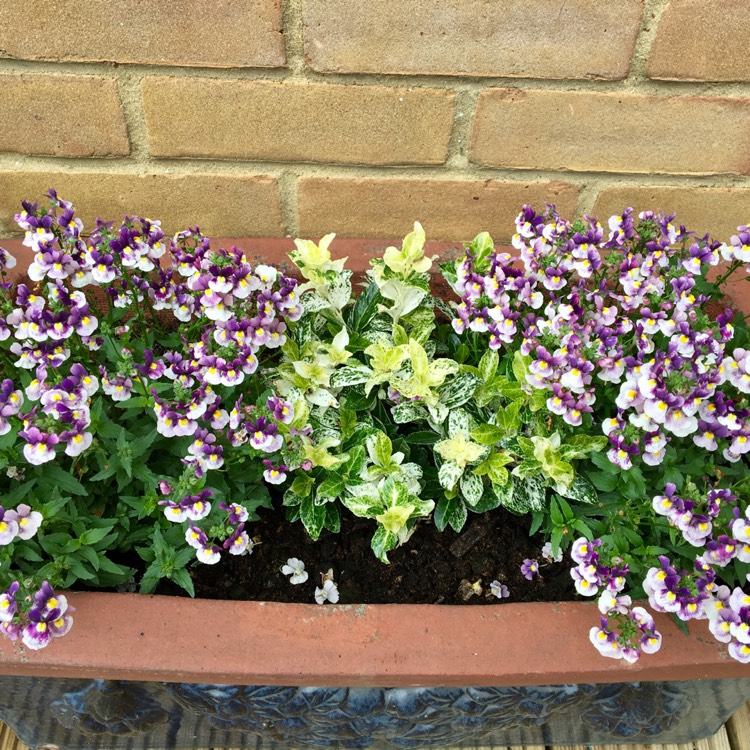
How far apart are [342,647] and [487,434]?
1.20 ft

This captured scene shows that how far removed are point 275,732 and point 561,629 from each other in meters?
0.47

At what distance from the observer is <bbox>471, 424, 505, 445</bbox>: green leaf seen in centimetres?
106

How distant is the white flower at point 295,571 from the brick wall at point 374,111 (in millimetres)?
618

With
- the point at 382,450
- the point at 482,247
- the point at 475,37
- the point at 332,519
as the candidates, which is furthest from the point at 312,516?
the point at 475,37

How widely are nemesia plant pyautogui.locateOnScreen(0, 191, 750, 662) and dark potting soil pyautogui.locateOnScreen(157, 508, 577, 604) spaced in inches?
1.1

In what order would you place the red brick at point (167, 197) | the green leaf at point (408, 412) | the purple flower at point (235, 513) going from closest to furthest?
1. the purple flower at point (235, 513)
2. the green leaf at point (408, 412)
3. the red brick at point (167, 197)

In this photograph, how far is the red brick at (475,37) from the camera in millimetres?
1104

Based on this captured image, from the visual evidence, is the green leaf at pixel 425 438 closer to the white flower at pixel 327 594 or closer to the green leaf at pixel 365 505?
the green leaf at pixel 365 505

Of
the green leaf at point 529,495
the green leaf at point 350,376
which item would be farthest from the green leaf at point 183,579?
the green leaf at point 529,495

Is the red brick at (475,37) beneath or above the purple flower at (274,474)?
above

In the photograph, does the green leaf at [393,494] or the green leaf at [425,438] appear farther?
the green leaf at [425,438]

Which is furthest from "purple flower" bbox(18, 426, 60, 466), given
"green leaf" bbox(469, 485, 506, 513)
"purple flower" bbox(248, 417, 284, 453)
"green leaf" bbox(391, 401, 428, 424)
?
"green leaf" bbox(469, 485, 506, 513)

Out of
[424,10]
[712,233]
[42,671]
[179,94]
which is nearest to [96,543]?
[42,671]

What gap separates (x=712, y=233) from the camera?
138 centimetres
